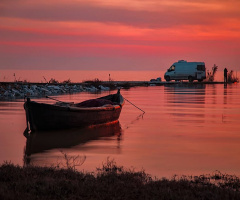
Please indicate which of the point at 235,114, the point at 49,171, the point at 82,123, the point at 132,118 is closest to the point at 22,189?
the point at 49,171

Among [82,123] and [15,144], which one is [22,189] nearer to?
[15,144]

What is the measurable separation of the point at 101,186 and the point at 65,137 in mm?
8191

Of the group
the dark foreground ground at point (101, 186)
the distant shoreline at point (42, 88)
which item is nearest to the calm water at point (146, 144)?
the dark foreground ground at point (101, 186)

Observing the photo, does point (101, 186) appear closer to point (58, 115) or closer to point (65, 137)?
point (65, 137)

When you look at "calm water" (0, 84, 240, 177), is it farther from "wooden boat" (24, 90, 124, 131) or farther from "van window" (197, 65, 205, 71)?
"van window" (197, 65, 205, 71)

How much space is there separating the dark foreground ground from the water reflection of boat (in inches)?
159

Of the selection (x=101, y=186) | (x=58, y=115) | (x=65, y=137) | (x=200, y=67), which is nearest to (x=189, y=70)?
(x=200, y=67)

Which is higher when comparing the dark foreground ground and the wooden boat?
the wooden boat

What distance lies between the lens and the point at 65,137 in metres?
16.3

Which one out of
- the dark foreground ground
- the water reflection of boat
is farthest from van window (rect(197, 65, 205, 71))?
the dark foreground ground

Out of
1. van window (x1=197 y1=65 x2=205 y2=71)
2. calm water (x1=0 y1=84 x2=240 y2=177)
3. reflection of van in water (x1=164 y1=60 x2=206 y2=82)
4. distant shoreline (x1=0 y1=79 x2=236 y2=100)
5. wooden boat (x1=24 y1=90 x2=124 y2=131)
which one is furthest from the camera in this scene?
reflection of van in water (x1=164 y1=60 x2=206 y2=82)

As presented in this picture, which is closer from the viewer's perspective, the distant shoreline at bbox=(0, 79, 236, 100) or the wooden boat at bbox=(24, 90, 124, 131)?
the wooden boat at bbox=(24, 90, 124, 131)

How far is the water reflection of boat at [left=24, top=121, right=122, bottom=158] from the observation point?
1445 centimetres

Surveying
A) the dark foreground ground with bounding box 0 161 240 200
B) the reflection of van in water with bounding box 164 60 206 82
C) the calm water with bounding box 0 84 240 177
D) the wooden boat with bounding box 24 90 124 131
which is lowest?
the calm water with bounding box 0 84 240 177
